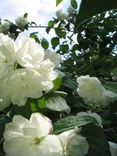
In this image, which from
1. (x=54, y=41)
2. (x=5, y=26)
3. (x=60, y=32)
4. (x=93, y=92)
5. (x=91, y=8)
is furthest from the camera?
(x=5, y=26)

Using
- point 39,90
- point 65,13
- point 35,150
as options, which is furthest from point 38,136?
point 65,13

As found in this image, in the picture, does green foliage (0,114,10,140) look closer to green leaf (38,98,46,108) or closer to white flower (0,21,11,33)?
green leaf (38,98,46,108)

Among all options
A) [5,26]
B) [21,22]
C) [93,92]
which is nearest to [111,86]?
[93,92]

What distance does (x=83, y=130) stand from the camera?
0.96 metres

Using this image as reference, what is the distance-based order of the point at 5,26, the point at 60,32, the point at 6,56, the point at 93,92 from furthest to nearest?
the point at 5,26
the point at 60,32
the point at 93,92
the point at 6,56

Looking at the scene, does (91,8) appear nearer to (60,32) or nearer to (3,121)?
(3,121)

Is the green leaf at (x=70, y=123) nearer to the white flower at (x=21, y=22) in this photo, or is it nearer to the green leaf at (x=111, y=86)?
the green leaf at (x=111, y=86)

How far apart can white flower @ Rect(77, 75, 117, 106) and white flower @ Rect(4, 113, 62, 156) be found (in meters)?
0.48

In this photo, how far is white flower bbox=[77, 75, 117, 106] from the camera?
1.38 metres

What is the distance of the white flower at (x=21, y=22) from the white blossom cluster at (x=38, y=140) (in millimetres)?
3048

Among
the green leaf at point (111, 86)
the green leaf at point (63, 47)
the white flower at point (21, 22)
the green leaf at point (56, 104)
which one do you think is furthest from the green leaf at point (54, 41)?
the green leaf at point (56, 104)

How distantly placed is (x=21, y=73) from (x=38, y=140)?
159 millimetres

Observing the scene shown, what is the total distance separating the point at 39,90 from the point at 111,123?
0.43 m

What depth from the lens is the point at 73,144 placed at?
92cm
